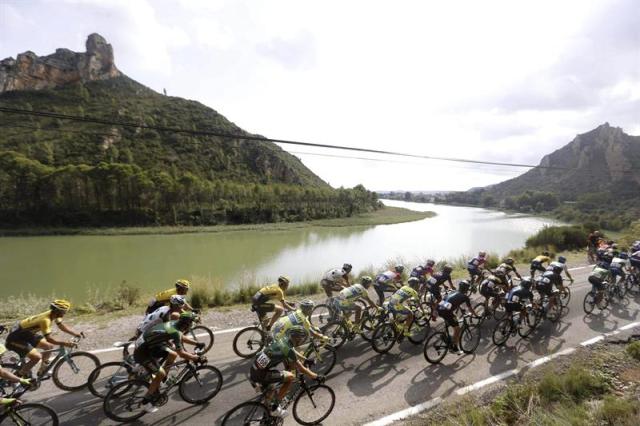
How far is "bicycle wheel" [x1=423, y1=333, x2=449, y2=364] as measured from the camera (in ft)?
23.4

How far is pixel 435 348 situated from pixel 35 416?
23.8ft

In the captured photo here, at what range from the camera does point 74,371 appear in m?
5.79

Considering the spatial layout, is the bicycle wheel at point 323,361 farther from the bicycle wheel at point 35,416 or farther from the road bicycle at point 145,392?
the bicycle wheel at point 35,416

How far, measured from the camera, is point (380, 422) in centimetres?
516

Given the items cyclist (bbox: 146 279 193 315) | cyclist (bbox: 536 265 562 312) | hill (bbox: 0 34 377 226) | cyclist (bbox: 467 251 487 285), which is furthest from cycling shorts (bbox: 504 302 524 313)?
hill (bbox: 0 34 377 226)

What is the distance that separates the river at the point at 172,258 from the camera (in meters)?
17.2

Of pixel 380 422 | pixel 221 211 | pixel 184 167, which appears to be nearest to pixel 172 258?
pixel 380 422

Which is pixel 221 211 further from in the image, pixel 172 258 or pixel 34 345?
pixel 34 345

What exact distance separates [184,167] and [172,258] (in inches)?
2032

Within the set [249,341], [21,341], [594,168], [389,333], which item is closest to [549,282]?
[389,333]

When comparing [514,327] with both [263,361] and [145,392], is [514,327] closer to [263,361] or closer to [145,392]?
[263,361]

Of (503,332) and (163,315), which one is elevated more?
(163,315)

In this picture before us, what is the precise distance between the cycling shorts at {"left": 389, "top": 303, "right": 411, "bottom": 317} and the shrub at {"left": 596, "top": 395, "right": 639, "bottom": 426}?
3.58 m

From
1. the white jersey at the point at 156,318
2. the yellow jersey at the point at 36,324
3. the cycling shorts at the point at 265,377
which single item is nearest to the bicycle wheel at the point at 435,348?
the cycling shorts at the point at 265,377
